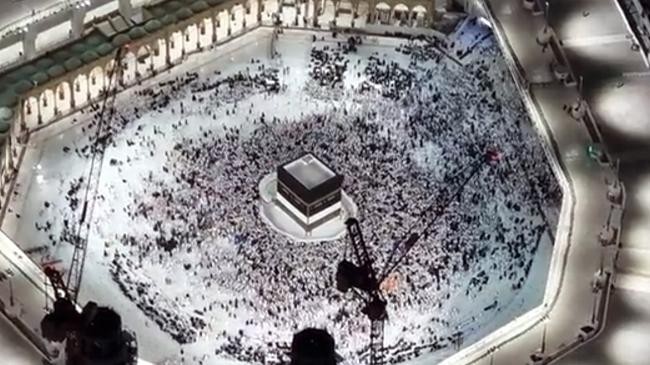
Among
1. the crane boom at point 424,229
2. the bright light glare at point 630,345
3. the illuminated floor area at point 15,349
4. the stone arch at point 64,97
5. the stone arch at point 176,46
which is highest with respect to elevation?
the stone arch at point 176,46

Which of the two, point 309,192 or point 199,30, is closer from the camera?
point 309,192

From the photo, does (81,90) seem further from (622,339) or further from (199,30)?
(622,339)

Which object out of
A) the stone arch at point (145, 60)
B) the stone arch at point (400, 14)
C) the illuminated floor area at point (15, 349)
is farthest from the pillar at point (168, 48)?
the illuminated floor area at point (15, 349)

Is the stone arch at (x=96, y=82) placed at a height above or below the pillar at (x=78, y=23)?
below

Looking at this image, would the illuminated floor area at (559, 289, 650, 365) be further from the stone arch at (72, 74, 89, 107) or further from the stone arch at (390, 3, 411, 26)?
the stone arch at (72, 74, 89, 107)

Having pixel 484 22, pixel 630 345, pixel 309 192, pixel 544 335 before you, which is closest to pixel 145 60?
pixel 309 192

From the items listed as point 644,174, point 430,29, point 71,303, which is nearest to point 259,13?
point 430,29

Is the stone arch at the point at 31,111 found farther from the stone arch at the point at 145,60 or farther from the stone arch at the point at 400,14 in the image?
the stone arch at the point at 400,14

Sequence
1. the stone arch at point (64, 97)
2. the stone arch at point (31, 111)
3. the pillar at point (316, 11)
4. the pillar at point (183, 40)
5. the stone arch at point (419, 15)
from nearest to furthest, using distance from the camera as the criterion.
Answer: the stone arch at point (31, 111) → the stone arch at point (64, 97) → the pillar at point (183, 40) → the stone arch at point (419, 15) → the pillar at point (316, 11)
